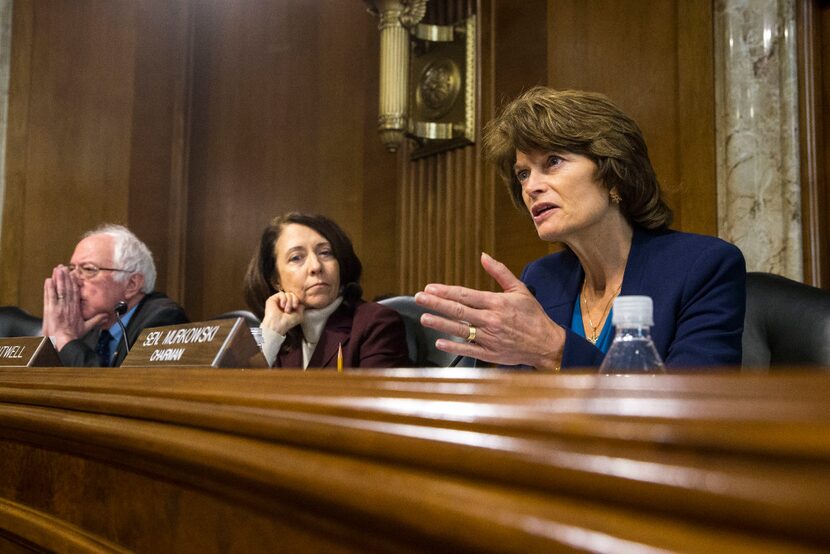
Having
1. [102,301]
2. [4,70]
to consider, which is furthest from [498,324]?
[4,70]

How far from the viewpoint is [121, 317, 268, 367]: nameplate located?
1198 millimetres

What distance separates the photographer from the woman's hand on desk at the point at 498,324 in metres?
1.25

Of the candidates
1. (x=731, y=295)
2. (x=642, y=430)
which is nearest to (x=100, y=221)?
(x=731, y=295)

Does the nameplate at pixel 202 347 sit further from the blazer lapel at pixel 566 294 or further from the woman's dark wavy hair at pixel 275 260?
the woman's dark wavy hair at pixel 275 260

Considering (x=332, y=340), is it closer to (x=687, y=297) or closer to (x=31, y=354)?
(x=31, y=354)

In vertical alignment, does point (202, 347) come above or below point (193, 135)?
below

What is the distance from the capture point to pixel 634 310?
80 cm

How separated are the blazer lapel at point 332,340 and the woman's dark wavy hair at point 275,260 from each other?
0.32 ft

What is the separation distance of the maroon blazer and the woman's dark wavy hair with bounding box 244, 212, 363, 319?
0.47 feet

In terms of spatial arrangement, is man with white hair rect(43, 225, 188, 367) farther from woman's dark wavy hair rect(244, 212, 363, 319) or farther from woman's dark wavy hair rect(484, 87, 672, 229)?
woman's dark wavy hair rect(484, 87, 672, 229)

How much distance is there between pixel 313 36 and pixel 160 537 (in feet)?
13.7

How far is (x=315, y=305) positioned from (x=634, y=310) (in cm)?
176

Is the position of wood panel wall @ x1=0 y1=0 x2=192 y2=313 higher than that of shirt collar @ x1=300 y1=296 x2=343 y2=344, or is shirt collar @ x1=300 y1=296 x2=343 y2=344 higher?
wood panel wall @ x1=0 y1=0 x2=192 y2=313

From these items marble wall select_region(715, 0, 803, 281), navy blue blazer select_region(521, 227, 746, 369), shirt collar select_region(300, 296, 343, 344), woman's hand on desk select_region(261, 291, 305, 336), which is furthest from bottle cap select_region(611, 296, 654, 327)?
marble wall select_region(715, 0, 803, 281)
